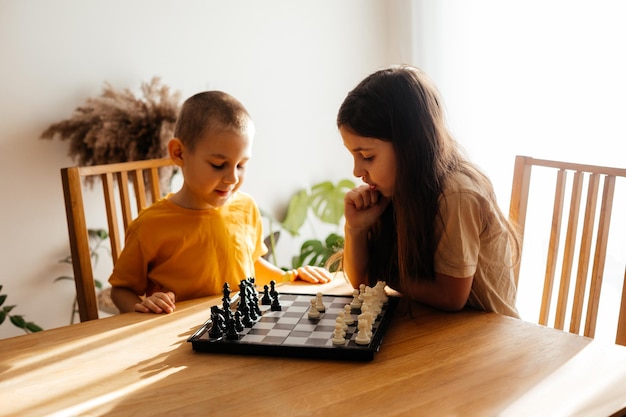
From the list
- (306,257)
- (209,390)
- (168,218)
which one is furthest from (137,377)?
(306,257)

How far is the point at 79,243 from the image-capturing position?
6.27ft

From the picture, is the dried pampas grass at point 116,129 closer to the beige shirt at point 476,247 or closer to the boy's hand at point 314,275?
the boy's hand at point 314,275

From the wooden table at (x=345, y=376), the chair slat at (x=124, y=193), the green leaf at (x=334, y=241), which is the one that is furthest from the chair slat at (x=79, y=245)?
the green leaf at (x=334, y=241)

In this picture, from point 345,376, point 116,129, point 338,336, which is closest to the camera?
point 345,376

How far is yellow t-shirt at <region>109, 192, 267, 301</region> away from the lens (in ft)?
6.15

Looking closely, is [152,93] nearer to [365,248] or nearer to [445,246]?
[365,248]

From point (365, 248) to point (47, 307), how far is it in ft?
5.05

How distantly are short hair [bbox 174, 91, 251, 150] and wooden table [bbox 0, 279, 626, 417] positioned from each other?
0.63 metres

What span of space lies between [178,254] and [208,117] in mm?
397

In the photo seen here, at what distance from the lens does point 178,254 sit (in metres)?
1.89

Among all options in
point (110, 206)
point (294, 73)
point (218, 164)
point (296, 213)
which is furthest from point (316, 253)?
point (218, 164)

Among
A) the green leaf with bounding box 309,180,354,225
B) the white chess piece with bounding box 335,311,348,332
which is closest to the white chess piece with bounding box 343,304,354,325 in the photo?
the white chess piece with bounding box 335,311,348,332

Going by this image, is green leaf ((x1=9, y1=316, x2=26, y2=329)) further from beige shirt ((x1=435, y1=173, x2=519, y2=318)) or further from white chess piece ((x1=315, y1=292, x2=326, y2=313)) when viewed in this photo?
beige shirt ((x1=435, y1=173, x2=519, y2=318))

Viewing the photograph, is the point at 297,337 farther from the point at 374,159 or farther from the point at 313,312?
the point at 374,159
